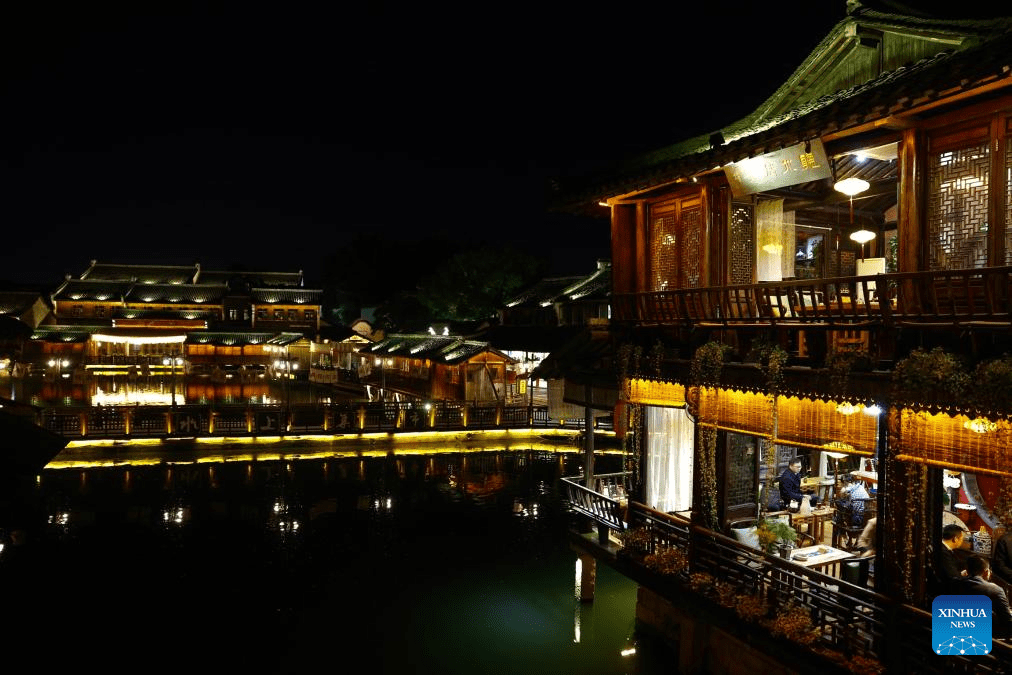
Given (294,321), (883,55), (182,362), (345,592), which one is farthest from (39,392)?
(883,55)

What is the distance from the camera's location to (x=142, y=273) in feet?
260

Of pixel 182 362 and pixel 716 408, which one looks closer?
pixel 716 408

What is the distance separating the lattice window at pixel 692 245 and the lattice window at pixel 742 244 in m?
0.51

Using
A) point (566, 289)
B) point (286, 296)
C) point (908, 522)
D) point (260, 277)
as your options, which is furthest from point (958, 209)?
point (260, 277)

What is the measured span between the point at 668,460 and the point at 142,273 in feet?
269

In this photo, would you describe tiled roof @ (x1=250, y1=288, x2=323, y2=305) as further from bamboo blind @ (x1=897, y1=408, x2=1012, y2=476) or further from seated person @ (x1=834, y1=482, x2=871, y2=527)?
bamboo blind @ (x1=897, y1=408, x2=1012, y2=476)

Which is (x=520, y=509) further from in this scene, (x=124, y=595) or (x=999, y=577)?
(x=999, y=577)

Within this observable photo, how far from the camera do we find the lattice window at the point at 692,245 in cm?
1064

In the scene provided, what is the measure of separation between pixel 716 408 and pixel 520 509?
13.2m

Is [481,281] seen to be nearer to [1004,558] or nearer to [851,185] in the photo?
[851,185]

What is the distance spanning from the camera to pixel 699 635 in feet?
33.7

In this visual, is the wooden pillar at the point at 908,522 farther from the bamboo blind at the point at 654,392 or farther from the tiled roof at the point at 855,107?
the bamboo blind at the point at 654,392

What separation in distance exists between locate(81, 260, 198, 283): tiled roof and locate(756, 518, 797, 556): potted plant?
8199 centimetres

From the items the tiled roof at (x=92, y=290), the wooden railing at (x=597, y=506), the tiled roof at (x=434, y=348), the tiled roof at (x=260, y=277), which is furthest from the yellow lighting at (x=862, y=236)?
the tiled roof at (x=92, y=290)
